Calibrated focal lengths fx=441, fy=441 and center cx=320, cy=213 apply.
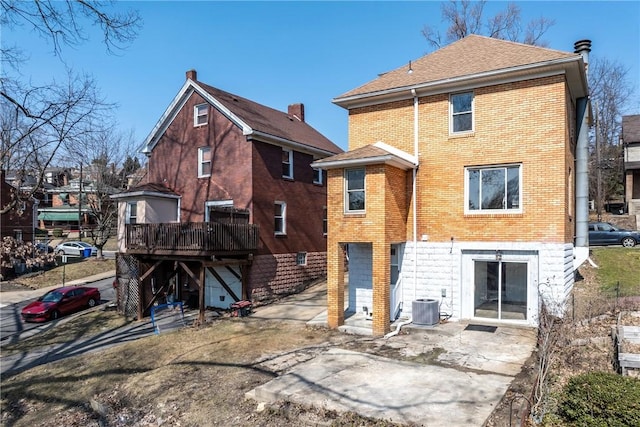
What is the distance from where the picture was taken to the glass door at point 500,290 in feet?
44.3

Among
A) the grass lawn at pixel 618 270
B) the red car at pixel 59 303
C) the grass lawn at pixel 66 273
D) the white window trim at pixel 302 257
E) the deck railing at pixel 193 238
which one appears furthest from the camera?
the grass lawn at pixel 66 273

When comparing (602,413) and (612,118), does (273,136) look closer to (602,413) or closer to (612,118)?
(602,413)

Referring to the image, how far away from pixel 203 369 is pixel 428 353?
5647 mm

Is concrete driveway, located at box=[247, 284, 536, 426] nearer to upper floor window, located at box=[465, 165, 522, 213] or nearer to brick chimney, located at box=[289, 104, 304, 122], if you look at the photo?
upper floor window, located at box=[465, 165, 522, 213]

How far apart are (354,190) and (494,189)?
14.4 ft

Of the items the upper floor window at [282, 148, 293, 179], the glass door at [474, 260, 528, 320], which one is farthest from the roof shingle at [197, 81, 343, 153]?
the glass door at [474, 260, 528, 320]

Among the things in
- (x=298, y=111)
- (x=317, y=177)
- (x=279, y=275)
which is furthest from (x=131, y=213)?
(x=298, y=111)

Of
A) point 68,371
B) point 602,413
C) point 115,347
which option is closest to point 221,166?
point 115,347

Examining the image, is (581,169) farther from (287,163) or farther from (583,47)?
(287,163)

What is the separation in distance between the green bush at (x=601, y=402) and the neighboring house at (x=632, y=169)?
33.9m

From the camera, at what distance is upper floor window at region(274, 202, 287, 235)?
22.6 m

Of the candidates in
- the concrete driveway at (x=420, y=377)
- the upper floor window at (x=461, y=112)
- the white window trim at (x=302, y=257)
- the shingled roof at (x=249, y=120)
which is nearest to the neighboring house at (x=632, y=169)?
the shingled roof at (x=249, y=120)

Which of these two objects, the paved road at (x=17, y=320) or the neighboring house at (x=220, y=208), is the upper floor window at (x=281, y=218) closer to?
the neighboring house at (x=220, y=208)

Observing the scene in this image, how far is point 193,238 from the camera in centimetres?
1800
